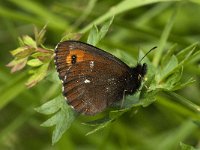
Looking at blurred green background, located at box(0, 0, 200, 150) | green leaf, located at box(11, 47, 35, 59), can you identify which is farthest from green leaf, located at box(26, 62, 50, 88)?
blurred green background, located at box(0, 0, 200, 150)

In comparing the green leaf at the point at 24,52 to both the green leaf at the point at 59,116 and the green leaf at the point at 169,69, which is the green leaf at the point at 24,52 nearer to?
the green leaf at the point at 59,116

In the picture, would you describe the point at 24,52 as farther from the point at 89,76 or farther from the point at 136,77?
the point at 136,77

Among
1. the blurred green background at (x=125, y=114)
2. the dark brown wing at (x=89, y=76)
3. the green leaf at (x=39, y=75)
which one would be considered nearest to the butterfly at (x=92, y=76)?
the dark brown wing at (x=89, y=76)

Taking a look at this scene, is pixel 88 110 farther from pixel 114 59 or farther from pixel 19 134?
pixel 19 134

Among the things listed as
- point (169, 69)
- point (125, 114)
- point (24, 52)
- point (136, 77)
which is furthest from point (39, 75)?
point (125, 114)

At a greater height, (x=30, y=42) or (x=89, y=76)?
(x=30, y=42)

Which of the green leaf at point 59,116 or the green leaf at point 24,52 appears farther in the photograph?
the green leaf at point 24,52
